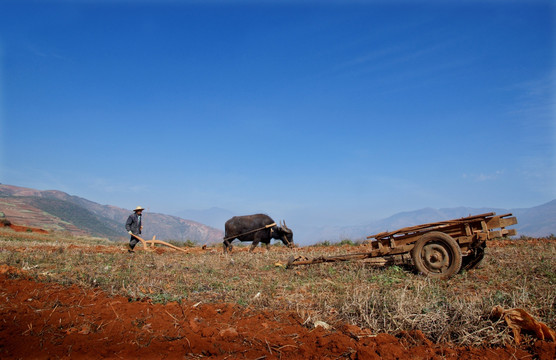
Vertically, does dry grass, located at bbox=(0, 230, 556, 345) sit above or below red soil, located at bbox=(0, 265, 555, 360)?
above

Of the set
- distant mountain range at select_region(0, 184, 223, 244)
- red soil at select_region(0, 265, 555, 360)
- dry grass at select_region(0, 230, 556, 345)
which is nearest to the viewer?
red soil at select_region(0, 265, 555, 360)

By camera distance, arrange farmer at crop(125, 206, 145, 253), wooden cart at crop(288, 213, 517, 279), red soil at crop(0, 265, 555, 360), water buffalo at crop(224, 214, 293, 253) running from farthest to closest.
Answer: water buffalo at crop(224, 214, 293, 253) < farmer at crop(125, 206, 145, 253) < wooden cart at crop(288, 213, 517, 279) < red soil at crop(0, 265, 555, 360)

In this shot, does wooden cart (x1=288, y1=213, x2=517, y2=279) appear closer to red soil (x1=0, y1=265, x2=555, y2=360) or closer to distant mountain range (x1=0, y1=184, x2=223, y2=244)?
red soil (x1=0, y1=265, x2=555, y2=360)

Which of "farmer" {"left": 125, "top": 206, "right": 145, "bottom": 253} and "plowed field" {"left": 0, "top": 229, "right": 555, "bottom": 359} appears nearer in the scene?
"plowed field" {"left": 0, "top": 229, "right": 555, "bottom": 359}

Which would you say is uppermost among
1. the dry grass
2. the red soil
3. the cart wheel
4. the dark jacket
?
the dark jacket

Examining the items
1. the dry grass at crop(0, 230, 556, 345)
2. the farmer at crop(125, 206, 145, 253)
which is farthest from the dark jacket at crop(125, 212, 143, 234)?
the dry grass at crop(0, 230, 556, 345)

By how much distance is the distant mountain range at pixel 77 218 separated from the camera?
5962 cm

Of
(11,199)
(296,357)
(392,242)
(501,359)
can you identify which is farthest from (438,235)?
(11,199)

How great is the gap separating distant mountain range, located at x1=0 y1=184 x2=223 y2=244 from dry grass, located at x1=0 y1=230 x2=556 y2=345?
14.8 metres

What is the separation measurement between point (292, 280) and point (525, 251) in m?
6.79

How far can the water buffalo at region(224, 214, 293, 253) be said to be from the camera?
1706 cm

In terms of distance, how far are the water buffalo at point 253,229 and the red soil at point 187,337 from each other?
1134 cm

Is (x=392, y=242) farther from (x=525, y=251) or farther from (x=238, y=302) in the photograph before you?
(x=525, y=251)

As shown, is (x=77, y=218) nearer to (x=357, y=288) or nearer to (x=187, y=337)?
(x=357, y=288)
